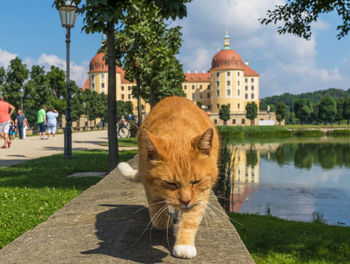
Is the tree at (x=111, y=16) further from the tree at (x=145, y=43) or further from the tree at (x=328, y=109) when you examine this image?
the tree at (x=328, y=109)

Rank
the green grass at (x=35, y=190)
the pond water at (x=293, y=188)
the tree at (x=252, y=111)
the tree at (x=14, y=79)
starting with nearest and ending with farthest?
the green grass at (x=35, y=190)
the pond water at (x=293, y=188)
the tree at (x=14, y=79)
the tree at (x=252, y=111)

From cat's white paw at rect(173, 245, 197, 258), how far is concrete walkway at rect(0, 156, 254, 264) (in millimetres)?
40

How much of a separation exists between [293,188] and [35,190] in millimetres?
10504

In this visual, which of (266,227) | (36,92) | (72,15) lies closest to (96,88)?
(36,92)

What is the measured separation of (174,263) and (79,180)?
6.35 meters

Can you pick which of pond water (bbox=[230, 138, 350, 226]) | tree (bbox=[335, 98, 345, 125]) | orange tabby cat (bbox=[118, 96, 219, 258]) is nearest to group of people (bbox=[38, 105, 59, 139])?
pond water (bbox=[230, 138, 350, 226])

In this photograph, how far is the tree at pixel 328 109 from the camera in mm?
99938

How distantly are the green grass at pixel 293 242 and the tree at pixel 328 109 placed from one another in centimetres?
10206

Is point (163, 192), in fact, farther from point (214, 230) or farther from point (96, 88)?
point (96, 88)

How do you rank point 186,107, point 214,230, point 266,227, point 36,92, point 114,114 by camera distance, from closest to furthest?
point 214,230 < point 186,107 < point 266,227 < point 114,114 < point 36,92

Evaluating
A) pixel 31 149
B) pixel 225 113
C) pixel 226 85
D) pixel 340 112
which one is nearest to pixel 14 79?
pixel 31 149

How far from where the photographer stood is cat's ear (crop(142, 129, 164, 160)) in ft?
7.79

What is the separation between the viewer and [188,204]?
2416 mm

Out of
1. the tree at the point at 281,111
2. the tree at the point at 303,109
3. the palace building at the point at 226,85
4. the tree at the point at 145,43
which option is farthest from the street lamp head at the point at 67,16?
the tree at the point at 303,109
